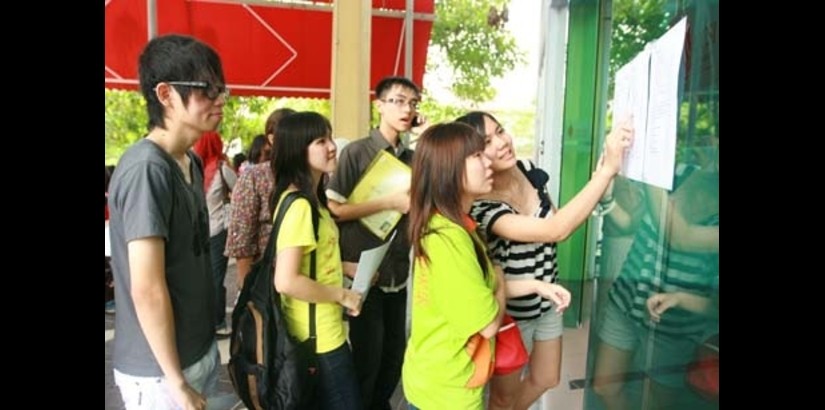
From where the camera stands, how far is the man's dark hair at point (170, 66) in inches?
53.7

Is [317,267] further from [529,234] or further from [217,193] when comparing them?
[217,193]

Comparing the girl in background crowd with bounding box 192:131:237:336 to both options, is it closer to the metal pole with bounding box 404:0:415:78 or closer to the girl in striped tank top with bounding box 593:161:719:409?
the metal pole with bounding box 404:0:415:78

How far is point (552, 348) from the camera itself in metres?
2.12

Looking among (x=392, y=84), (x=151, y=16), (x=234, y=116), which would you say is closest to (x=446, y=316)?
(x=392, y=84)

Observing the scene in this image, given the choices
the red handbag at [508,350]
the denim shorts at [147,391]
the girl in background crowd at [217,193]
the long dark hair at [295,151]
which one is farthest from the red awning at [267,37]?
the denim shorts at [147,391]

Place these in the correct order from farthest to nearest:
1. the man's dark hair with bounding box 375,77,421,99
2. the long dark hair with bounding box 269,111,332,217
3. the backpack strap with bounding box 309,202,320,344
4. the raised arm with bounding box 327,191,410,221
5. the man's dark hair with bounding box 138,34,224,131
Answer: the man's dark hair with bounding box 375,77,421,99, the raised arm with bounding box 327,191,410,221, the long dark hair with bounding box 269,111,332,217, the backpack strap with bounding box 309,202,320,344, the man's dark hair with bounding box 138,34,224,131

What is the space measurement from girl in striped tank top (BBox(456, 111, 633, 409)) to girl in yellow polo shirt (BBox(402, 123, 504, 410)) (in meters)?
0.18

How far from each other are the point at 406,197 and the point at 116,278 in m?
1.29

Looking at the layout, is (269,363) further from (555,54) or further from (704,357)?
(555,54)

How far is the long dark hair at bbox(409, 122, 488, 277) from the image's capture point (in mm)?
1573

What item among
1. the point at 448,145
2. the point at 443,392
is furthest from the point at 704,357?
the point at 448,145

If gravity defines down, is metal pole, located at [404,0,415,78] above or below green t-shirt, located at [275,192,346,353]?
above

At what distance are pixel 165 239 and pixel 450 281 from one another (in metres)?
0.69

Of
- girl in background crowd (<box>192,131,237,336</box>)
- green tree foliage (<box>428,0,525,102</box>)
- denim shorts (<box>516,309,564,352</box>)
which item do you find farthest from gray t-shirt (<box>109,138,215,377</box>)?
green tree foliage (<box>428,0,525,102</box>)
